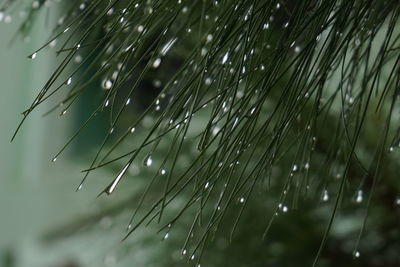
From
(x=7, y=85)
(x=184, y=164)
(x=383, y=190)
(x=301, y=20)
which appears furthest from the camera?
(x=7, y=85)

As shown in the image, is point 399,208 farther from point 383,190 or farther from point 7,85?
point 7,85

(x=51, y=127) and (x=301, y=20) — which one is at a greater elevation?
(x=51, y=127)

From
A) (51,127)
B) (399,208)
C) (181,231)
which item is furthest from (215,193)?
(51,127)

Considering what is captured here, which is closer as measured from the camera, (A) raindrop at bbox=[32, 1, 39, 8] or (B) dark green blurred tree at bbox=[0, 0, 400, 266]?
(B) dark green blurred tree at bbox=[0, 0, 400, 266]

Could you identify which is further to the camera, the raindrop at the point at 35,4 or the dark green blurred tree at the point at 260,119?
the raindrop at the point at 35,4

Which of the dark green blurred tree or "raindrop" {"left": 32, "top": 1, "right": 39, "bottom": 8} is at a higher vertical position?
"raindrop" {"left": 32, "top": 1, "right": 39, "bottom": 8}

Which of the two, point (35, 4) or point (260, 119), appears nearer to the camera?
point (35, 4)

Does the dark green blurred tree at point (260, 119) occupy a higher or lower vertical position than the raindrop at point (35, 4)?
lower

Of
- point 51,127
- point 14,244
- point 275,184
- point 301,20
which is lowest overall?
point 301,20
